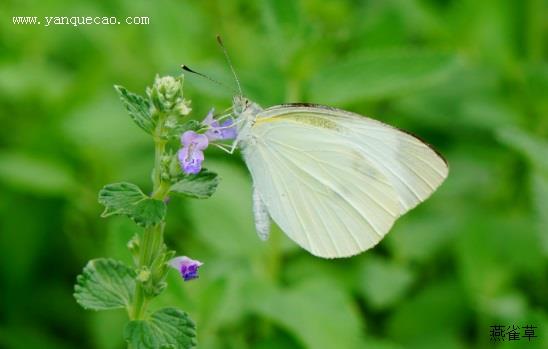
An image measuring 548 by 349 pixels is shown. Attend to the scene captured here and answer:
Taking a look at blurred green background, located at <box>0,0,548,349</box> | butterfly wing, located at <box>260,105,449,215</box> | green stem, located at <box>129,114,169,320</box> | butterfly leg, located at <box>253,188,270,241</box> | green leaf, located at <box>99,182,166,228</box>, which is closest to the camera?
green leaf, located at <box>99,182,166,228</box>

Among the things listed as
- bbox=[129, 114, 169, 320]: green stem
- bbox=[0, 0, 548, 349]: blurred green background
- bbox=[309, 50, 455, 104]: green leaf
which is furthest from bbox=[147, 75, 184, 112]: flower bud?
bbox=[309, 50, 455, 104]: green leaf

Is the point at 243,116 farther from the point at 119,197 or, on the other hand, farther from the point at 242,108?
the point at 119,197

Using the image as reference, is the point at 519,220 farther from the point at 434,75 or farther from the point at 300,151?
the point at 300,151

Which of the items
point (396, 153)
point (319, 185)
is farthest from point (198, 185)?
point (396, 153)

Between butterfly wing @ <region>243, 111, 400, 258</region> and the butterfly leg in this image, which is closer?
the butterfly leg

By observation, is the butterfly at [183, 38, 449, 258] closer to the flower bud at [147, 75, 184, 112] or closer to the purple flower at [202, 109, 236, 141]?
the purple flower at [202, 109, 236, 141]

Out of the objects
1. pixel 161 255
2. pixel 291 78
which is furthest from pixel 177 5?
pixel 161 255
